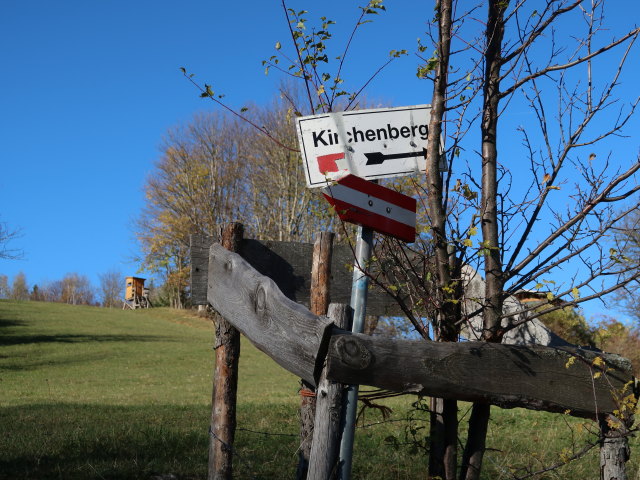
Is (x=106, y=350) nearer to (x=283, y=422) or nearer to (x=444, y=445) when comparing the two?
(x=283, y=422)

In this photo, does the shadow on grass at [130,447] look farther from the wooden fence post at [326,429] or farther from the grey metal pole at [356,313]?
the wooden fence post at [326,429]

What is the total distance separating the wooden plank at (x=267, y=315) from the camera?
2945 mm

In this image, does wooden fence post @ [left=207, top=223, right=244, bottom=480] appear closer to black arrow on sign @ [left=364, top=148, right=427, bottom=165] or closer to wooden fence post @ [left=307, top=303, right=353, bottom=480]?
black arrow on sign @ [left=364, top=148, right=427, bottom=165]

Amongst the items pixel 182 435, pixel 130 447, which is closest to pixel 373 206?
pixel 130 447

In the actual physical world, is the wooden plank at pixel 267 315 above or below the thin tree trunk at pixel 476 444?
above

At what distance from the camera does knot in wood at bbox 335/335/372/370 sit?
2812 mm

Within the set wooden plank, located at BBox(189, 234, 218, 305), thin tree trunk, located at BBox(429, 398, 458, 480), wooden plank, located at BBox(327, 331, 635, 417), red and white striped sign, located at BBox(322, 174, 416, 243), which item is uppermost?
red and white striped sign, located at BBox(322, 174, 416, 243)

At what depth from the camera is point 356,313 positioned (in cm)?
360

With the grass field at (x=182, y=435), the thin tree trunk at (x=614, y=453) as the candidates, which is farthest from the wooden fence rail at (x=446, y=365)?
the grass field at (x=182, y=435)

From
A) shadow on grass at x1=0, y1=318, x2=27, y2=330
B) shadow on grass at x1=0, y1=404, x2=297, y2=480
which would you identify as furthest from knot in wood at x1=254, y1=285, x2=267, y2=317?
shadow on grass at x1=0, y1=318, x2=27, y2=330

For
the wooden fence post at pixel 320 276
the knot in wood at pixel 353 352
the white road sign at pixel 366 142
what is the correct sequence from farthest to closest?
the wooden fence post at pixel 320 276
the white road sign at pixel 366 142
the knot in wood at pixel 353 352

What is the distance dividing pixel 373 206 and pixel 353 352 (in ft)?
3.54

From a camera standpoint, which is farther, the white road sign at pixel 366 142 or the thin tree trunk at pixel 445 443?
the white road sign at pixel 366 142

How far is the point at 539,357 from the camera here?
329cm
